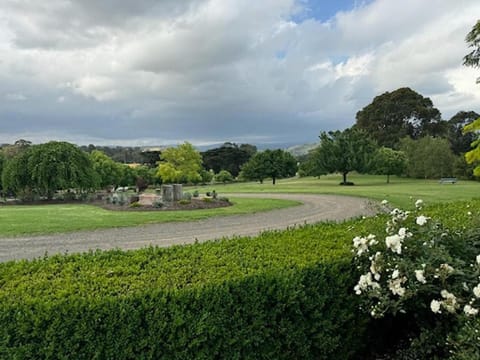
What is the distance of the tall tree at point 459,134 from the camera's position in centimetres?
5494

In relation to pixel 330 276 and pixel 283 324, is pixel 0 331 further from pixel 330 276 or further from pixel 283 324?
pixel 330 276

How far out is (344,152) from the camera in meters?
41.1

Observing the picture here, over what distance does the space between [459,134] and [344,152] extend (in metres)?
27.8

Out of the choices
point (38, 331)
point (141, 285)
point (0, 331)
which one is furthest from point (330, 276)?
point (0, 331)

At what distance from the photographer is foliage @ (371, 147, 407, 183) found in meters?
41.6

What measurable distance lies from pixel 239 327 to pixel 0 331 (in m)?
1.64

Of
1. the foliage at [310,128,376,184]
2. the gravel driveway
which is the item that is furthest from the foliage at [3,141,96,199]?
the foliage at [310,128,376,184]

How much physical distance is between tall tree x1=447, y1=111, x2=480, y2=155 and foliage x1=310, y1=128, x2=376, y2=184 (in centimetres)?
2008

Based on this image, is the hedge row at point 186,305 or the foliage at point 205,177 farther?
the foliage at point 205,177

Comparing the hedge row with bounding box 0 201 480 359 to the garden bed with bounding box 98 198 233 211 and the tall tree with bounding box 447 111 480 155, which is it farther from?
the tall tree with bounding box 447 111 480 155

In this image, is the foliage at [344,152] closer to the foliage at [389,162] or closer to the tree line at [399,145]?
the tree line at [399,145]

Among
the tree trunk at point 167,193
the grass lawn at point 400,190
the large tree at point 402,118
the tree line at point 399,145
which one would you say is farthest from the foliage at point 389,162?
the tree trunk at point 167,193

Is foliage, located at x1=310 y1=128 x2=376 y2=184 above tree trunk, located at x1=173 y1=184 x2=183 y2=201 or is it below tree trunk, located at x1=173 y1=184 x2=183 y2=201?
above

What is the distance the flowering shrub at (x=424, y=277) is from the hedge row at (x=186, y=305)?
28 cm
